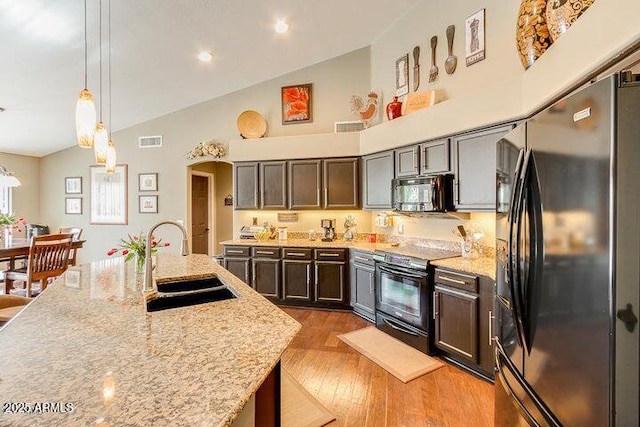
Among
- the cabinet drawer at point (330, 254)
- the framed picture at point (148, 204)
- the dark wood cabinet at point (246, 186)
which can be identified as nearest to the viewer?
the cabinet drawer at point (330, 254)

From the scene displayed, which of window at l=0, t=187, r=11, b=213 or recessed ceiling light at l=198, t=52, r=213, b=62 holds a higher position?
recessed ceiling light at l=198, t=52, r=213, b=62

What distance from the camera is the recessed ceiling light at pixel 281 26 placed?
3.85 meters

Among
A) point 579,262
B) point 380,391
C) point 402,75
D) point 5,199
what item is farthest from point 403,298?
point 5,199

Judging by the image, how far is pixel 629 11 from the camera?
120 centimetres

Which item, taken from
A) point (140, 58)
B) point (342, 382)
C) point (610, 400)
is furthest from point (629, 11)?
point (140, 58)

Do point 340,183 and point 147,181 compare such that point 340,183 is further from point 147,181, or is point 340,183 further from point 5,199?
point 5,199

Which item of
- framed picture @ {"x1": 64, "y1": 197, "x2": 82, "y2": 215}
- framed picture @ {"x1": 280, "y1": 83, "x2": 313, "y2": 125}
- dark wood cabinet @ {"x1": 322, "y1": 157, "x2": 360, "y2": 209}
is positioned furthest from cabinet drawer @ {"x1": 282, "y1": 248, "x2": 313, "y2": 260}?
framed picture @ {"x1": 64, "y1": 197, "x2": 82, "y2": 215}

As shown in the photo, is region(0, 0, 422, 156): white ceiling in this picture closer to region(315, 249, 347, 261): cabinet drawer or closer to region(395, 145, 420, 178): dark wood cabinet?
region(395, 145, 420, 178): dark wood cabinet

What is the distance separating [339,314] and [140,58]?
4.28 metres

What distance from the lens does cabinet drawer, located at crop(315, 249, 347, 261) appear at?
14.0 feet

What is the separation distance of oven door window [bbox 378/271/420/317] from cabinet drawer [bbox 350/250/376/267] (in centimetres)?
29

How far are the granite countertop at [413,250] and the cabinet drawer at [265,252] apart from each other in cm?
6

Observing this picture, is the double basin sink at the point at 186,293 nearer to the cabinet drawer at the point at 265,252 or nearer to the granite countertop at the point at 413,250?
the granite countertop at the point at 413,250

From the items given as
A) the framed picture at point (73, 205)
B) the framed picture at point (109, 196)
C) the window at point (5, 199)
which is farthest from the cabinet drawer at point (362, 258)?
the window at point (5, 199)
